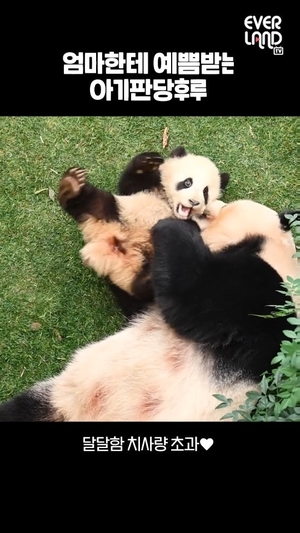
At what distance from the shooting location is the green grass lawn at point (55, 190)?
394 centimetres

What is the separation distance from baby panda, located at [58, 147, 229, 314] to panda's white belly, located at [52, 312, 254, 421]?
278 mm

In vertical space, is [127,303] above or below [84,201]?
below

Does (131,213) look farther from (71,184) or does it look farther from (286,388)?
(286,388)

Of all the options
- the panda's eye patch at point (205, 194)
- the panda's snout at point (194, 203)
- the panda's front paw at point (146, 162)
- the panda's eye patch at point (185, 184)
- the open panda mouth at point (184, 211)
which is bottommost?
the open panda mouth at point (184, 211)

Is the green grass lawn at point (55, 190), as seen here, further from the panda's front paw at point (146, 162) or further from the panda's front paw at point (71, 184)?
the panda's front paw at point (71, 184)

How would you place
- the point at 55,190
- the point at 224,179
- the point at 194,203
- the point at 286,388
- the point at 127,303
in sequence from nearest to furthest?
the point at 286,388 → the point at 194,203 → the point at 127,303 → the point at 224,179 → the point at 55,190

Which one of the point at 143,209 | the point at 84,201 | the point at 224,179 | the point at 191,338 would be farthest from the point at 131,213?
the point at 191,338

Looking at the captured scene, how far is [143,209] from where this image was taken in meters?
3.65

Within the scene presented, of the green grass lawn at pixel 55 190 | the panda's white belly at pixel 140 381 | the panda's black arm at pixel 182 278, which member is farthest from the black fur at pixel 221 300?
the green grass lawn at pixel 55 190

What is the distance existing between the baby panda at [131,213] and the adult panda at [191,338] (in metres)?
0.15

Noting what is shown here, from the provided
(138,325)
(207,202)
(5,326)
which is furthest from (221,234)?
(5,326)

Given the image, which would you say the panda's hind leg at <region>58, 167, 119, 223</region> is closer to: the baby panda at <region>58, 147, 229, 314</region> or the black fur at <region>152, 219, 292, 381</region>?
the baby panda at <region>58, 147, 229, 314</region>

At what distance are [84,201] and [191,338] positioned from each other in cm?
92

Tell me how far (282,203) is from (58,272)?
1364 millimetres
